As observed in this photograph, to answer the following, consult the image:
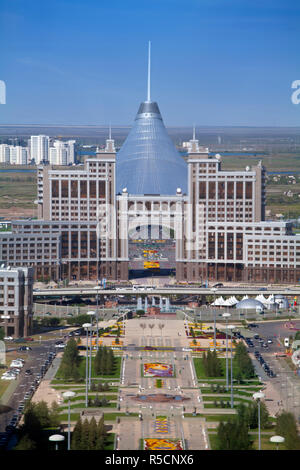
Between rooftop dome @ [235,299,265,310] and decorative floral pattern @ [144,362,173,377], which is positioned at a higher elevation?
rooftop dome @ [235,299,265,310]

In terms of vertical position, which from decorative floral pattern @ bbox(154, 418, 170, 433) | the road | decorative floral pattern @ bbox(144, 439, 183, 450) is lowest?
decorative floral pattern @ bbox(144, 439, 183, 450)

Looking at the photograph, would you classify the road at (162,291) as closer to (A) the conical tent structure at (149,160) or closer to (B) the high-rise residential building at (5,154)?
(A) the conical tent structure at (149,160)

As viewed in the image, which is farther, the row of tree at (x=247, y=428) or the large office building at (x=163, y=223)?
the large office building at (x=163, y=223)

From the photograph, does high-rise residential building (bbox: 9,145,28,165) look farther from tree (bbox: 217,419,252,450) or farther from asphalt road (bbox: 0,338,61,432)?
tree (bbox: 217,419,252,450)

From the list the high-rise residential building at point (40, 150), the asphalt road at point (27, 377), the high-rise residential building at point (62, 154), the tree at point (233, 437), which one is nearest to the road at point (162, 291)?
the asphalt road at point (27, 377)

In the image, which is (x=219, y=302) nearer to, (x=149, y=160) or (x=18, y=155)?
(x=149, y=160)

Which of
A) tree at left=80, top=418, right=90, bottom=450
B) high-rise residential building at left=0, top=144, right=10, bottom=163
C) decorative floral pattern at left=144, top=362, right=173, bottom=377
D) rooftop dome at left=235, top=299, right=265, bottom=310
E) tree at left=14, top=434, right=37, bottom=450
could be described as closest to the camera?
tree at left=14, top=434, right=37, bottom=450

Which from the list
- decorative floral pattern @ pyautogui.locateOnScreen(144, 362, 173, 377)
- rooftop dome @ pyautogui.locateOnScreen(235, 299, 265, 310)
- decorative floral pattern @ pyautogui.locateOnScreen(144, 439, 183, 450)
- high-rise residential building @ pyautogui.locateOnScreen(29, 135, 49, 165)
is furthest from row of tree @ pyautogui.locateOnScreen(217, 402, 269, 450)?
high-rise residential building @ pyautogui.locateOnScreen(29, 135, 49, 165)
